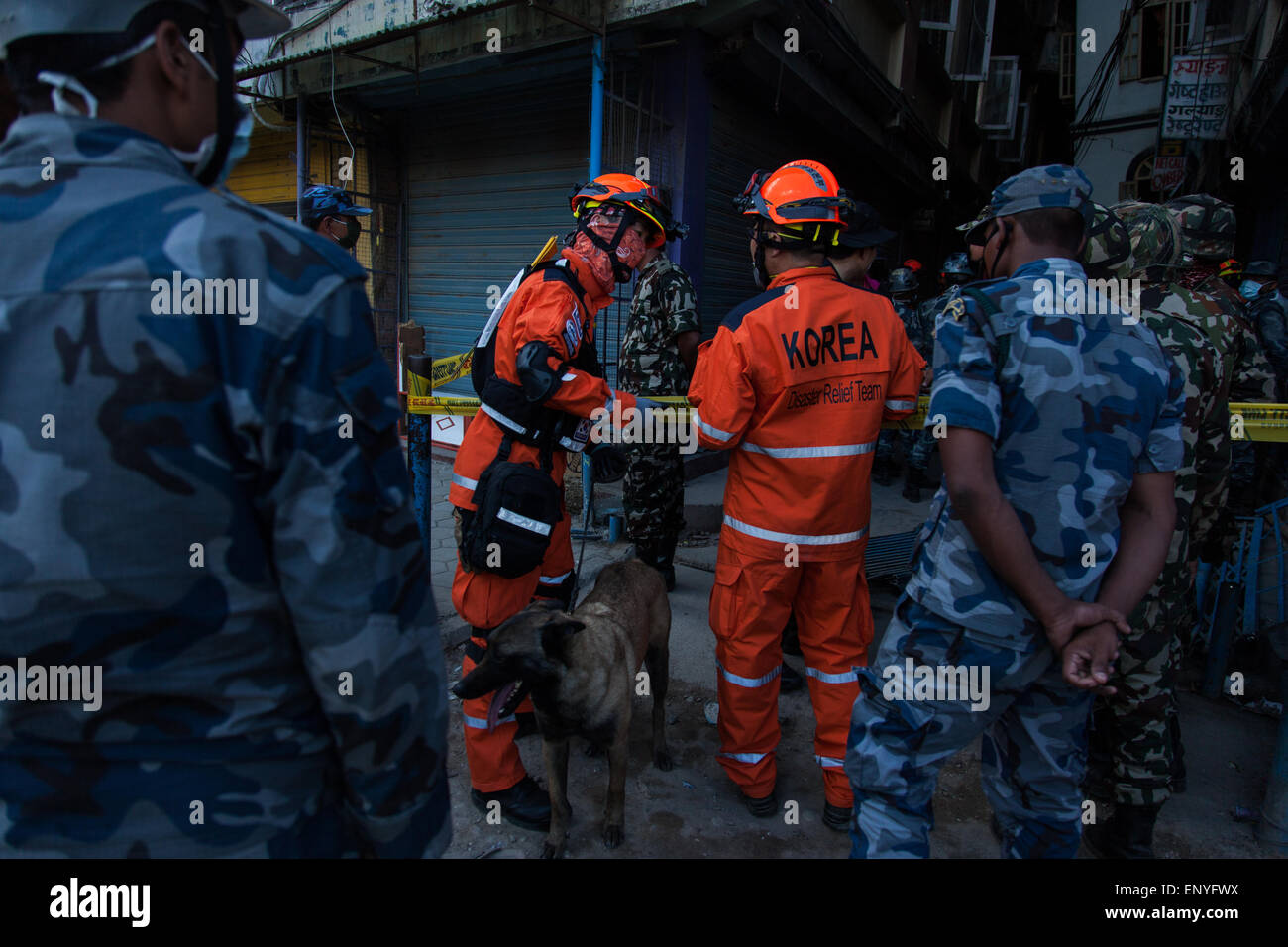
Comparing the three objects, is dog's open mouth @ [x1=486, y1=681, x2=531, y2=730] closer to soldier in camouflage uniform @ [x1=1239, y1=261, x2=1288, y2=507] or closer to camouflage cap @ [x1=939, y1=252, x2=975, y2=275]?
soldier in camouflage uniform @ [x1=1239, y1=261, x2=1288, y2=507]

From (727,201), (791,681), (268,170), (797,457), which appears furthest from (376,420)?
(268,170)

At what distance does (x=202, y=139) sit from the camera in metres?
1.12

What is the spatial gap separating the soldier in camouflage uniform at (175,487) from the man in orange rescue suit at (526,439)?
1501 mm

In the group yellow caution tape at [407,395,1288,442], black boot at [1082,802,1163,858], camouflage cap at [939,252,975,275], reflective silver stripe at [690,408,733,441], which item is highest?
camouflage cap at [939,252,975,275]

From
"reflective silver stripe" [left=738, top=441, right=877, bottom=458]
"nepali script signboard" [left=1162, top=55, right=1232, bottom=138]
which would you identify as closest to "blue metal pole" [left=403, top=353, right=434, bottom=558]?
"reflective silver stripe" [left=738, top=441, right=877, bottom=458]

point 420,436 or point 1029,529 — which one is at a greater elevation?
point 420,436

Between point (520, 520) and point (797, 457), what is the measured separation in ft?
3.46

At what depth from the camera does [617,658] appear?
2.77 m

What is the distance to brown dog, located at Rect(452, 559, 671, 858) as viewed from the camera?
2439mm

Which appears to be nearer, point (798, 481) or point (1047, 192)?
Answer: point (1047, 192)

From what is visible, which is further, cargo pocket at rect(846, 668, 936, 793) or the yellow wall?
the yellow wall

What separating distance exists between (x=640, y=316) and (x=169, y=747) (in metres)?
4.45

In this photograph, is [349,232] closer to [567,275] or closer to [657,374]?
[657,374]
